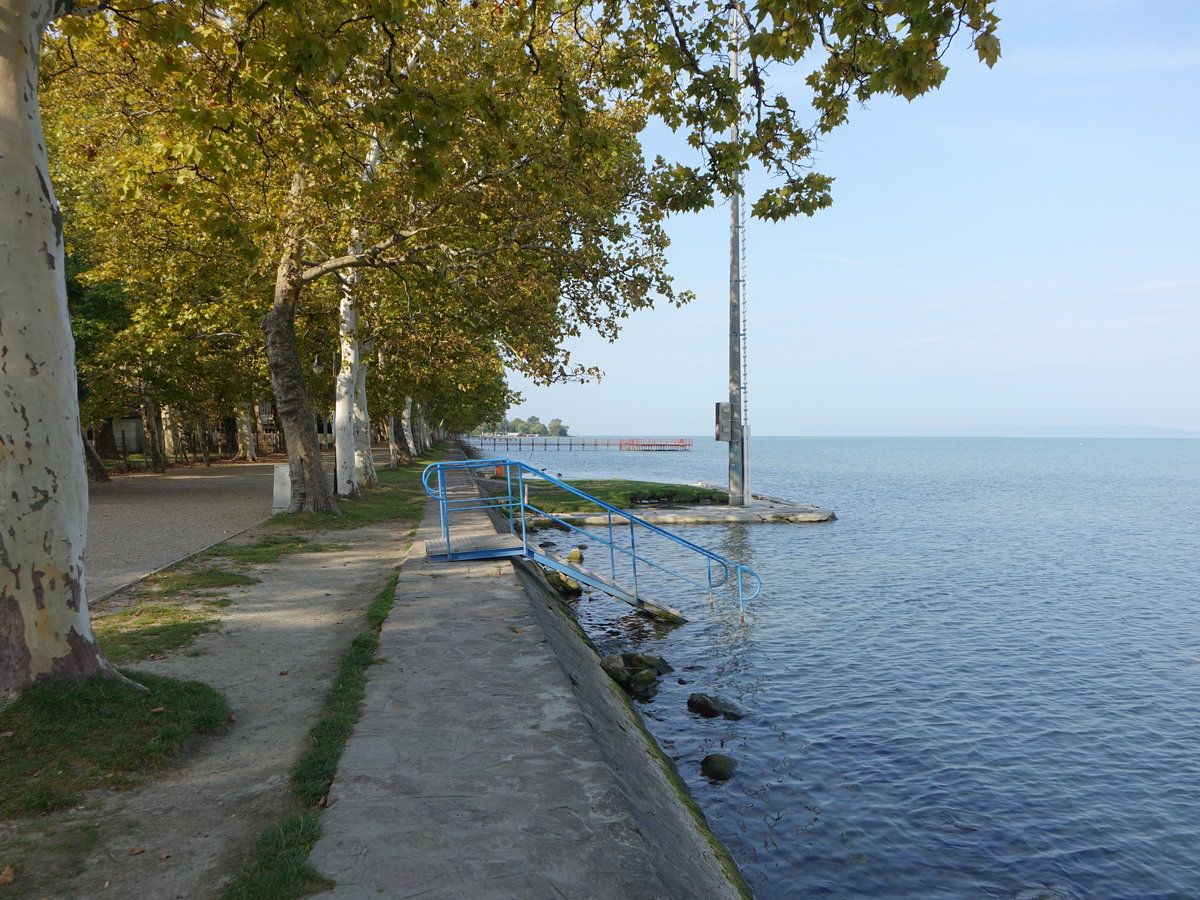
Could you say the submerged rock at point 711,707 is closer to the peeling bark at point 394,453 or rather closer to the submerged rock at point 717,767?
the submerged rock at point 717,767

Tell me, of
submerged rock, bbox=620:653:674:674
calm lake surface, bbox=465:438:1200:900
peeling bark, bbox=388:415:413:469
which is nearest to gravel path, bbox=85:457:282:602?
submerged rock, bbox=620:653:674:674

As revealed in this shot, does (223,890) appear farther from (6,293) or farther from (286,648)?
(286,648)

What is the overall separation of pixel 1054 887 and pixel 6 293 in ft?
30.1

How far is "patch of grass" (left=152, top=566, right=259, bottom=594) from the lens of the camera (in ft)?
37.4

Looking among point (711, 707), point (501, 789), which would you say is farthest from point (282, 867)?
point (711, 707)

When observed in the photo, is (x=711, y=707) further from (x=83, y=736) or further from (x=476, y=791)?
(x=83, y=736)

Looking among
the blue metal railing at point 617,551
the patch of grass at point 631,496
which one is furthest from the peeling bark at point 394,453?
the patch of grass at point 631,496

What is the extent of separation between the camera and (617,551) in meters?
22.5

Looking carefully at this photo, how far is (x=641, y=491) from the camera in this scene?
34531 mm

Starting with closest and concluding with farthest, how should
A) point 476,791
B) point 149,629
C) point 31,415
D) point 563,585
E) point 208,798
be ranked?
point 476,791, point 208,798, point 31,415, point 149,629, point 563,585

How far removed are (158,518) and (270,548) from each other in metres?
6.25

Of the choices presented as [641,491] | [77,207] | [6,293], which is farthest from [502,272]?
[641,491]

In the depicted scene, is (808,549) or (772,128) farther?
(808,549)

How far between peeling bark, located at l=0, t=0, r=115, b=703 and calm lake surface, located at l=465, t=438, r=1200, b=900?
5698mm
